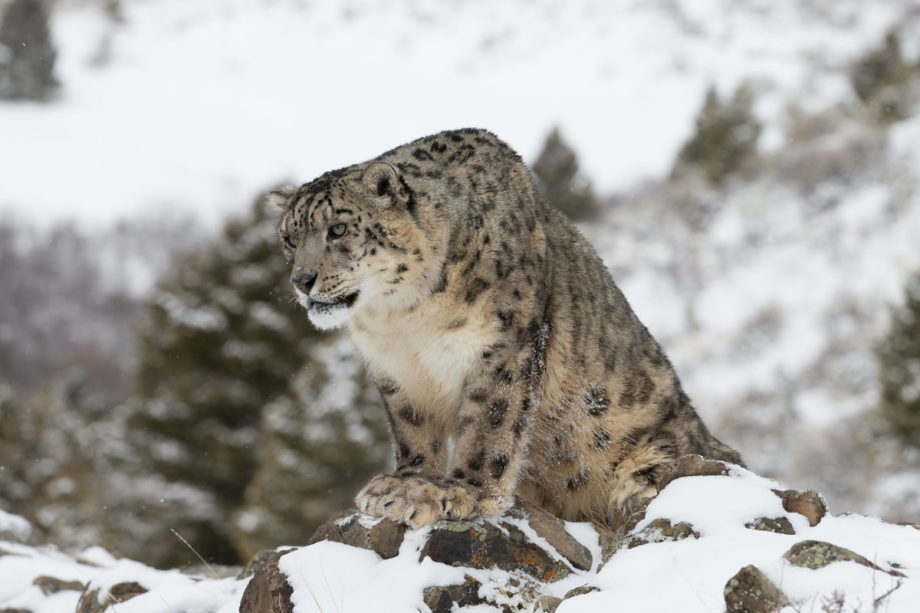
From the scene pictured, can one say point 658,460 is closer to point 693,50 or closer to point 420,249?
point 420,249

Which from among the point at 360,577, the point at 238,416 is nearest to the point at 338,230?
the point at 360,577

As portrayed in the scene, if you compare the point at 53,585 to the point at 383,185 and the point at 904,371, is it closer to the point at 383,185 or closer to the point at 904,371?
the point at 383,185

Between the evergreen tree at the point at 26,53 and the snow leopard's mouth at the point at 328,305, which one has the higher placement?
the evergreen tree at the point at 26,53

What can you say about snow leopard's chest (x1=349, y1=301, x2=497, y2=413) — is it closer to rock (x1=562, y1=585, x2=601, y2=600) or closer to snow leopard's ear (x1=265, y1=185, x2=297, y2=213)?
snow leopard's ear (x1=265, y1=185, x2=297, y2=213)

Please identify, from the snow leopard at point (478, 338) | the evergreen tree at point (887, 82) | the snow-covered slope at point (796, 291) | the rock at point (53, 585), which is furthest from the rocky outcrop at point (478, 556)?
the evergreen tree at point (887, 82)

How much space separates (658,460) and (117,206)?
6288 inches

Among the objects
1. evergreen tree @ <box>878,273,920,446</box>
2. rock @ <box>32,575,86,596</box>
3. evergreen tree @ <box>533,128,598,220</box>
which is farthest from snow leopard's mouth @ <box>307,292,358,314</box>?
evergreen tree @ <box>533,128,598,220</box>

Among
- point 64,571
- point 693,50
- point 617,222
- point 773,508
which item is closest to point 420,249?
point 773,508

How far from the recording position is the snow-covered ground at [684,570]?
440 centimetres

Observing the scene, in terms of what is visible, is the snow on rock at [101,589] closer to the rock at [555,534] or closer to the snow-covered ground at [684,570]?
the snow-covered ground at [684,570]

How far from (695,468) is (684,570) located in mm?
1185

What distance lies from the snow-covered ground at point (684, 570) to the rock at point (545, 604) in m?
0.24

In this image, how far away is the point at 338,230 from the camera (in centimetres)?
639

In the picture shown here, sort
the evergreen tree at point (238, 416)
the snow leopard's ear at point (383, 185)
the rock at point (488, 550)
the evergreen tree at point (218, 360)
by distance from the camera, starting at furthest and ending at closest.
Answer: the evergreen tree at point (218, 360) < the evergreen tree at point (238, 416) < the snow leopard's ear at point (383, 185) < the rock at point (488, 550)
